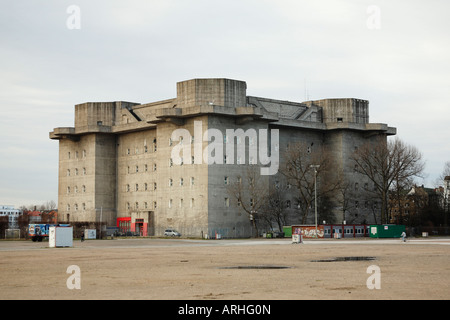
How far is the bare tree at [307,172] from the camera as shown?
118 m

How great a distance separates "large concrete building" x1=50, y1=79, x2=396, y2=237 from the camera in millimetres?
113438

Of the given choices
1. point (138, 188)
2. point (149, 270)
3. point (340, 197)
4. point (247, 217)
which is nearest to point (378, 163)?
point (340, 197)

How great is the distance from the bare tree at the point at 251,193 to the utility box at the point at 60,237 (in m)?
44.8

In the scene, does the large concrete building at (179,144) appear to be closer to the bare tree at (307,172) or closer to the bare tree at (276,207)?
the bare tree at (276,207)

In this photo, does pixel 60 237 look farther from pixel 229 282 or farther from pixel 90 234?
pixel 229 282

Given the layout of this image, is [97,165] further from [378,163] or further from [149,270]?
[149,270]

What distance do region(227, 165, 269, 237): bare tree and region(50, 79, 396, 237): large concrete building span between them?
3.66 feet

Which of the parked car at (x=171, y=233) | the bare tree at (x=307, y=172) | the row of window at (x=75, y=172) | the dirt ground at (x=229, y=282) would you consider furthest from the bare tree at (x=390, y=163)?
the dirt ground at (x=229, y=282)

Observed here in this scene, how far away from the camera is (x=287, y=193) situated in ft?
416

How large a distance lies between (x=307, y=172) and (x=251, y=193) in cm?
1559

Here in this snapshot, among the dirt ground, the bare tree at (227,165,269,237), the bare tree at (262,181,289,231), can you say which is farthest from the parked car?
the dirt ground

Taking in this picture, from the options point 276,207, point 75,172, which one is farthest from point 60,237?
point 75,172

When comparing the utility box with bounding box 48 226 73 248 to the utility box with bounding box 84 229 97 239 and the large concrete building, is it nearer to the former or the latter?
the utility box with bounding box 84 229 97 239
